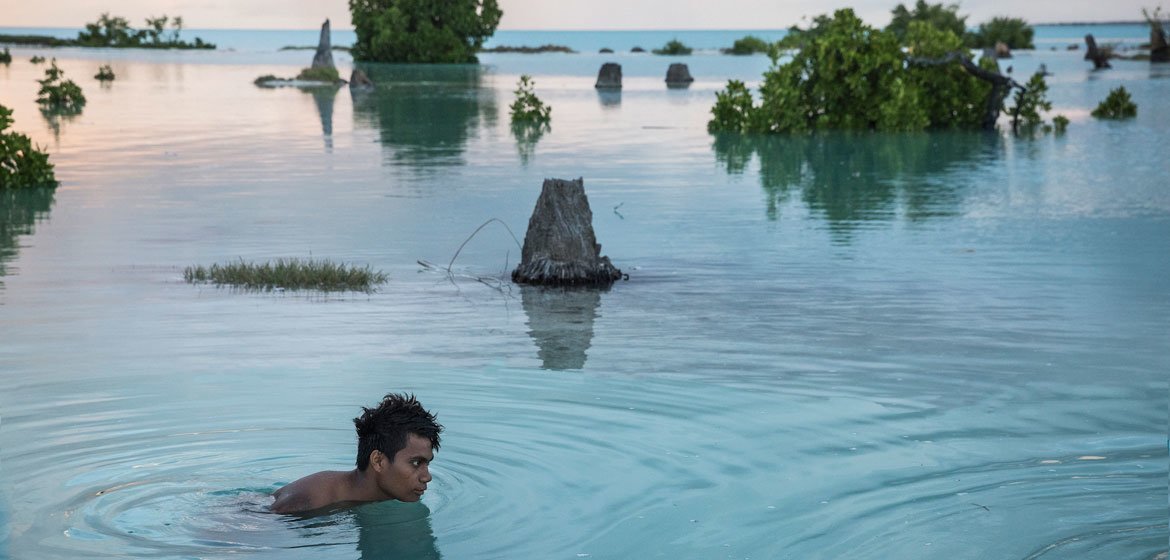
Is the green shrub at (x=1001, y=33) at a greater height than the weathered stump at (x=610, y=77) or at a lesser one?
greater

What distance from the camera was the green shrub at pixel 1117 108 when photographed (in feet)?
123

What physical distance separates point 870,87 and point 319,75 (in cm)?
3389

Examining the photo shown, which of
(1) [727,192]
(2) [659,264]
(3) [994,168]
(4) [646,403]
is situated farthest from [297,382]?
(3) [994,168]

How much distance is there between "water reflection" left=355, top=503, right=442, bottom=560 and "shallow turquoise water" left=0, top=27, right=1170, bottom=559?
0.02 m

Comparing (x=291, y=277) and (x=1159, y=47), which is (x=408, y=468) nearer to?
(x=291, y=277)

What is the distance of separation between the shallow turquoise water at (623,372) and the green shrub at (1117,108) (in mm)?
16510

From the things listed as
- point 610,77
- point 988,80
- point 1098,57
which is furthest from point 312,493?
point 1098,57

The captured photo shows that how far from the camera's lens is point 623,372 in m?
9.65

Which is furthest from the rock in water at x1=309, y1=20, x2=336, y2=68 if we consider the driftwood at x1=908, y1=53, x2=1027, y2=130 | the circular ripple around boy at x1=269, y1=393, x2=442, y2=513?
the circular ripple around boy at x1=269, y1=393, x2=442, y2=513

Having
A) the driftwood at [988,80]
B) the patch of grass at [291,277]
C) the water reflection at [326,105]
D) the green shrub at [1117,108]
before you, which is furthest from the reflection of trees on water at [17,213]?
the green shrub at [1117,108]

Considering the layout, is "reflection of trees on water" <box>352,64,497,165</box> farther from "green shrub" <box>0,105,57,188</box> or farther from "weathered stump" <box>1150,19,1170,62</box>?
"weathered stump" <box>1150,19,1170,62</box>

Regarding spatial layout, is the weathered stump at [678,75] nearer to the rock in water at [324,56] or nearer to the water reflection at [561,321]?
the rock in water at [324,56]

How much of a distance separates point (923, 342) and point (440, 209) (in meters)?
9.75

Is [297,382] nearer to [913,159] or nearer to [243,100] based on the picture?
[913,159]
